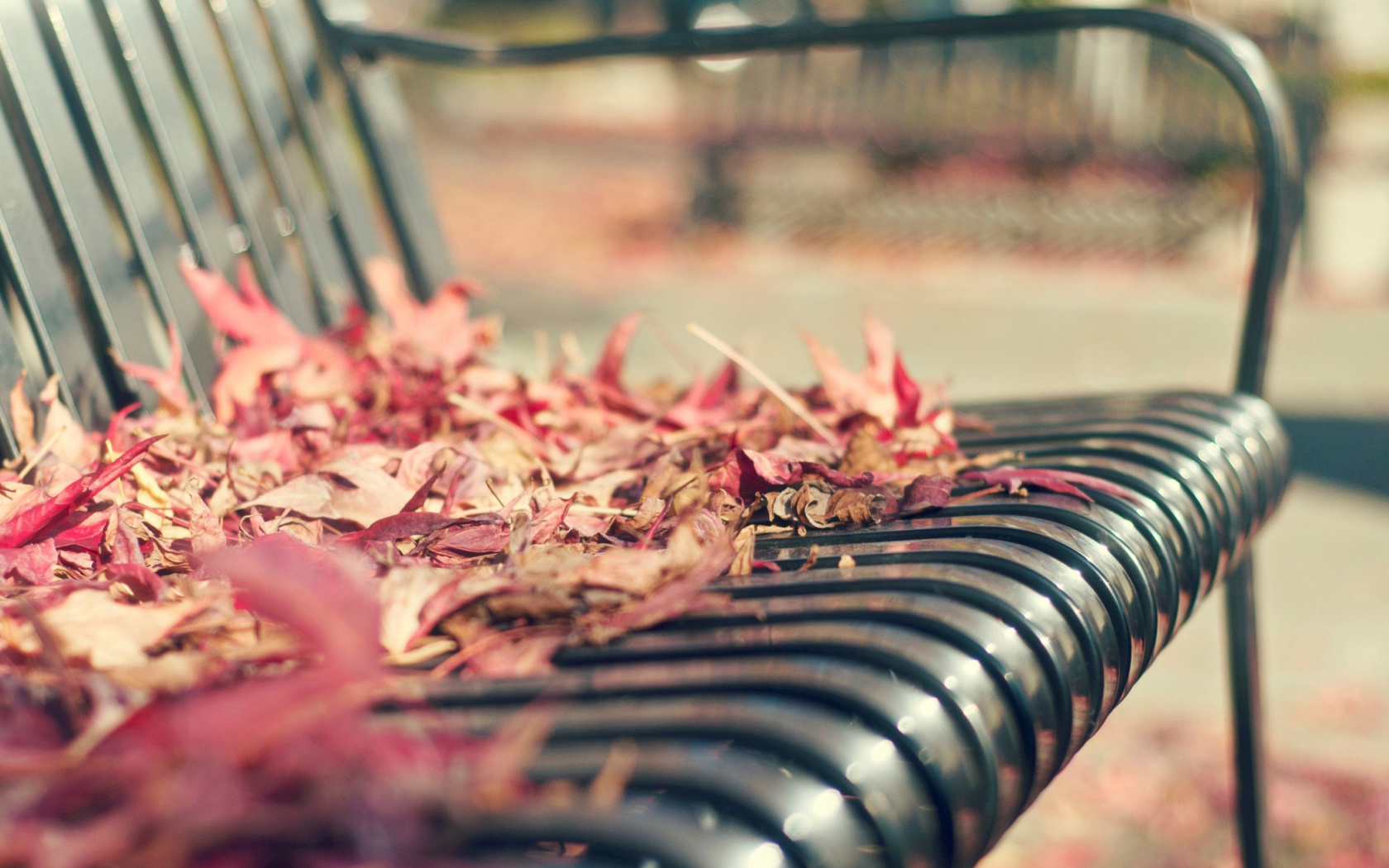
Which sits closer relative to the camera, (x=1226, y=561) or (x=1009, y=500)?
(x=1009, y=500)

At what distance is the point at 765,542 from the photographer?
2.93 feet

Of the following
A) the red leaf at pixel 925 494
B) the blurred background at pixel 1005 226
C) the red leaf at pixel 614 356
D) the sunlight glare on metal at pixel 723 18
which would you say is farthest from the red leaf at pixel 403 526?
the sunlight glare on metal at pixel 723 18

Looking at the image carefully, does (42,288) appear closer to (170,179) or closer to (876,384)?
(170,179)

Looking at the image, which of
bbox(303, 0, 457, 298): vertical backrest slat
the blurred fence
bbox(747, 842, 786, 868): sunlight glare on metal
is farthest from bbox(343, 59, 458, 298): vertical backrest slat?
the blurred fence

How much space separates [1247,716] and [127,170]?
1461mm

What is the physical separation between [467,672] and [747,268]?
594 cm

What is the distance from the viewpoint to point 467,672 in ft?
2.16

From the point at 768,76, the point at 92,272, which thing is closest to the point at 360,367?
the point at 92,272

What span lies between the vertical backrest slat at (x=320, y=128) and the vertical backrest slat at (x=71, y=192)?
371 millimetres

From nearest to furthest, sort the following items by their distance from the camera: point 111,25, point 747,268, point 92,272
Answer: point 92,272, point 111,25, point 747,268

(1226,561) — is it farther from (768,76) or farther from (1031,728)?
(768,76)

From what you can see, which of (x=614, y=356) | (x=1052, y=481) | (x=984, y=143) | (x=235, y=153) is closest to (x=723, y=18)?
(x=984, y=143)

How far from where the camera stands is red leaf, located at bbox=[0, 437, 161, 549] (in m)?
0.84

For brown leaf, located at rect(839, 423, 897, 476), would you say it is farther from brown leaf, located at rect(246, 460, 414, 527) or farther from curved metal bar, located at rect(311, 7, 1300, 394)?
curved metal bar, located at rect(311, 7, 1300, 394)
